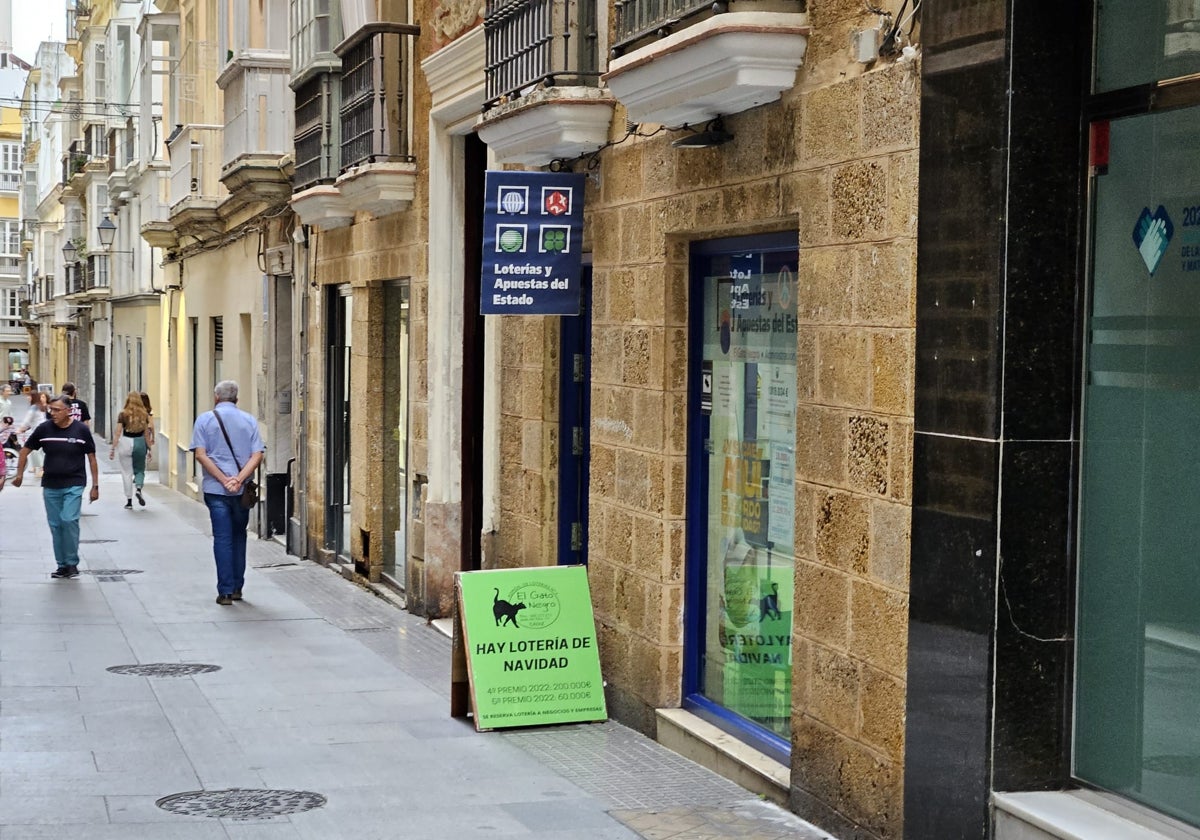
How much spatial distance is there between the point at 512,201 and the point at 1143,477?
495 cm

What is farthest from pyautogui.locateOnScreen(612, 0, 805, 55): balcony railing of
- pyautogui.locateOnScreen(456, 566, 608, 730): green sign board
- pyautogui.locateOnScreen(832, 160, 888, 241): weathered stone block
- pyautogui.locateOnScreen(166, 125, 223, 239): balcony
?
pyautogui.locateOnScreen(166, 125, 223, 239): balcony

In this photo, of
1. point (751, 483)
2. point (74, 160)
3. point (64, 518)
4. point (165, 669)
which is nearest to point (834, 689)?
point (751, 483)

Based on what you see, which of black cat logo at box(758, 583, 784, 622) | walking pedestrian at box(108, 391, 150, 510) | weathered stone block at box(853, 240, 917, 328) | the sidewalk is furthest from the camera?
walking pedestrian at box(108, 391, 150, 510)

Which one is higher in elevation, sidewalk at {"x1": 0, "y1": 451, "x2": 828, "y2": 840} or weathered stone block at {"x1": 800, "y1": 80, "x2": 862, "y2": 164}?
weathered stone block at {"x1": 800, "y1": 80, "x2": 862, "y2": 164}

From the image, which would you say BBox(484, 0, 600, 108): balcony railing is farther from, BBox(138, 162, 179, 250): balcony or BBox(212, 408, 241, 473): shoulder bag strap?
BBox(138, 162, 179, 250): balcony

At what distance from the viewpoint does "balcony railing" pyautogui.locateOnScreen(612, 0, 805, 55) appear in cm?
759

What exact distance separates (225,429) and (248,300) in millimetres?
8111

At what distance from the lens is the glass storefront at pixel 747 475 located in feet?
26.8

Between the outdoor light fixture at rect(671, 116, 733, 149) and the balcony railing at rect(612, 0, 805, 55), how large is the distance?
489mm

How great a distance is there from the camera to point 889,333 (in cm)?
670

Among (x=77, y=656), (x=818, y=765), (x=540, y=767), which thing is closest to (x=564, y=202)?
(x=540, y=767)

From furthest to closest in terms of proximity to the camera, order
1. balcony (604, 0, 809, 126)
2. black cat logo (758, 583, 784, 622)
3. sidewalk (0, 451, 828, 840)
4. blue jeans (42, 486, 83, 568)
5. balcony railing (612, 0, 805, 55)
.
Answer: blue jeans (42, 486, 83, 568) → black cat logo (758, 583, 784, 622) → balcony railing (612, 0, 805, 55) → sidewalk (0, 451, 828, 840) → balcony (604, 0, 809, 126)

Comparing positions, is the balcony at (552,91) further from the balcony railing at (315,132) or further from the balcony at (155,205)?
the balcony at (155,205)

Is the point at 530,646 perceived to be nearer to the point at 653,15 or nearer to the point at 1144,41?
the point at 653,15
